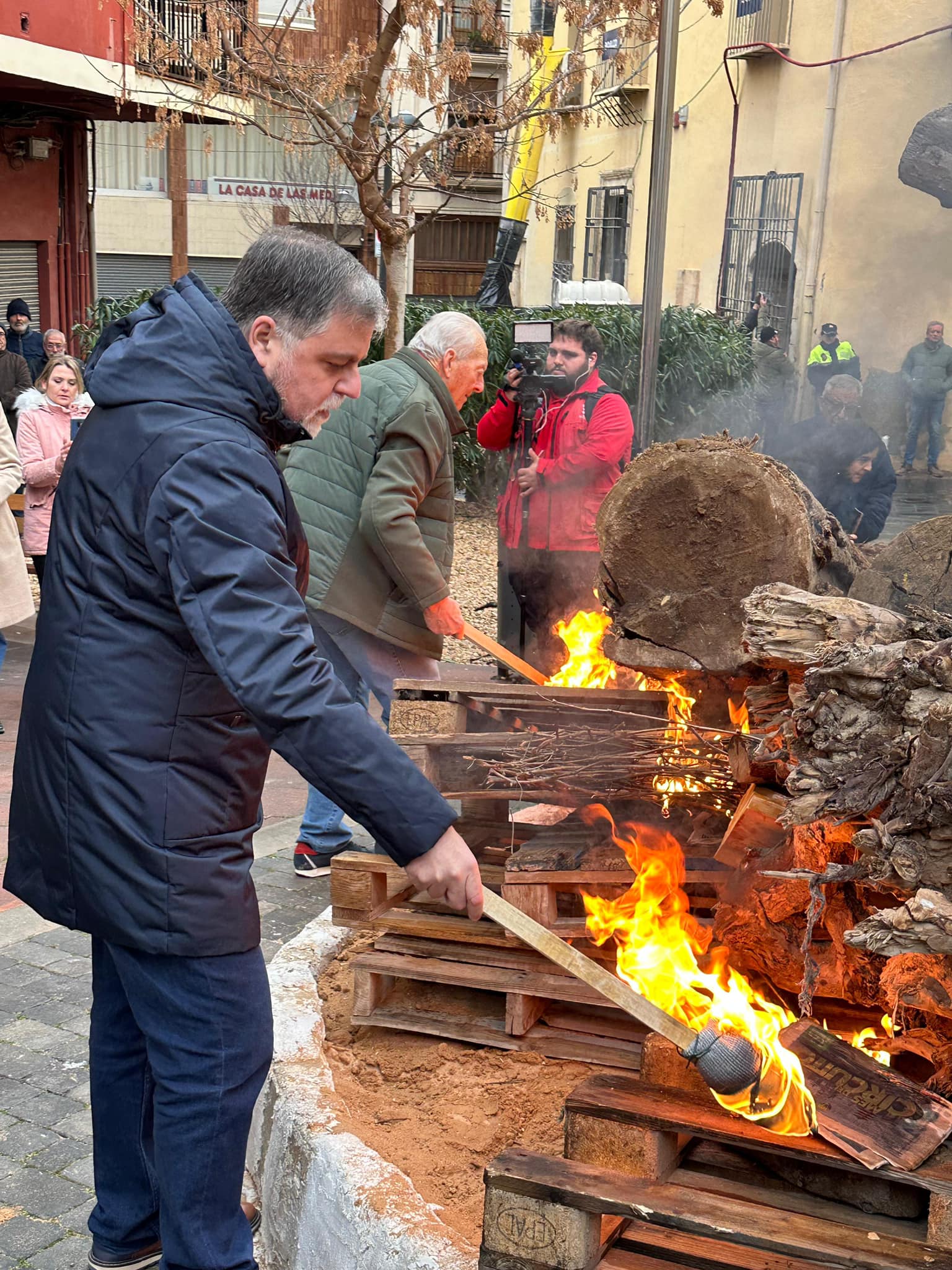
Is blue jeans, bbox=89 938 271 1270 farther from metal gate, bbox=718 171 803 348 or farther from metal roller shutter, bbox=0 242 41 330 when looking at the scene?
metal gate, bbox=718 171 803 348

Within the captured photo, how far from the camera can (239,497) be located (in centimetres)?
206

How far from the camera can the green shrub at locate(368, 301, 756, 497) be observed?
13641 mm

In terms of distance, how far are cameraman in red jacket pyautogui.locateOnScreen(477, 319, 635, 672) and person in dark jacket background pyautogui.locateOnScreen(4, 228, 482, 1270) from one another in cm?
398

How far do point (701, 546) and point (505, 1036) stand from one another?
1.24 metres

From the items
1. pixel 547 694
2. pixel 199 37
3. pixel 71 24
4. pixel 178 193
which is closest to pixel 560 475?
pixel 547 694

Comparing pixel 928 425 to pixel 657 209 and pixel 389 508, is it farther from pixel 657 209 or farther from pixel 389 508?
pixel 389 508

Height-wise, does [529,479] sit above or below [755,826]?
above

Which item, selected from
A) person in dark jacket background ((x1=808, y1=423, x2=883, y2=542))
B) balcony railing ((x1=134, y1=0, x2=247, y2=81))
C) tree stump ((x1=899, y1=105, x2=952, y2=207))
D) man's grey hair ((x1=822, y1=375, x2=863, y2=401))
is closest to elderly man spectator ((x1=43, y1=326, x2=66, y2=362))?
balcony railing ((x1=134, y1=0, x2=247, y2=81))

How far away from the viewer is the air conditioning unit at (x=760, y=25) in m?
15.4

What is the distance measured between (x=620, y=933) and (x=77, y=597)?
1.44m

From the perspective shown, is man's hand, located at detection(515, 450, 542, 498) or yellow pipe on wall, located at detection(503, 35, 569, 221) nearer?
man's hand, located at detection(515, 450, 542, 498)

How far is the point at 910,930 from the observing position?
2.06m

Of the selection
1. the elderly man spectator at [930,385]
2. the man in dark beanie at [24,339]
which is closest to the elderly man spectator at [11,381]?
the man in dark beanie at [24,339]

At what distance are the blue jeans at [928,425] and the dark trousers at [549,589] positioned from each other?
4.41 metres
